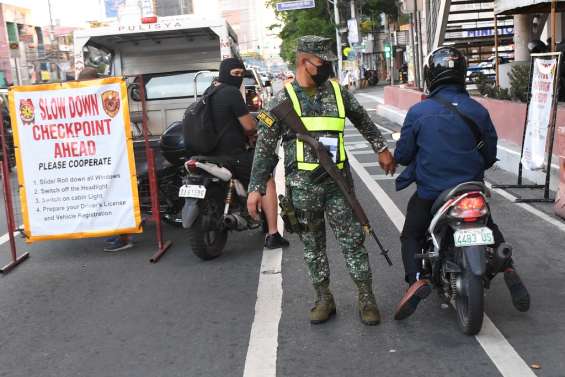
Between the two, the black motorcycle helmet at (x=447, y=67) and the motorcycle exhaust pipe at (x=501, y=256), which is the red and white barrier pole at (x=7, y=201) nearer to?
the black motorcycle helmet at (x=447, y=67)

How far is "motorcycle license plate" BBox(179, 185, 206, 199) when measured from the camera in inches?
248

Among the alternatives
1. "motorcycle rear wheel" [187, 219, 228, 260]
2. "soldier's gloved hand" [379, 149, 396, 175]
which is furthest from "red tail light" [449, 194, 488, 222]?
"motorcycle rear wheel" [187, 219, 228, 260]

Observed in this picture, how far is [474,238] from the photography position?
4141 mm

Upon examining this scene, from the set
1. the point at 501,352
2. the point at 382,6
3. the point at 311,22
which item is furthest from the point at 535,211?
the point at 311,22

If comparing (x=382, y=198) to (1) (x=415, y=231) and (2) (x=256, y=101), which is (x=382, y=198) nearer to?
(1) (x=415, y=231)

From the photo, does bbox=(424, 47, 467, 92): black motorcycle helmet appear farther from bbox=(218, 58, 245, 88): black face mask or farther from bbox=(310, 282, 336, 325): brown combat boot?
bbox=(218, 58, 245, 88): black face mask

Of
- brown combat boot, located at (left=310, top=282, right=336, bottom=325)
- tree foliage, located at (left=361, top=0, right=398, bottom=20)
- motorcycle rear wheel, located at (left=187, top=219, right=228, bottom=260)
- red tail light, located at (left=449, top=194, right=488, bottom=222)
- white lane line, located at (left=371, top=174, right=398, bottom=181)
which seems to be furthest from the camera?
tree foliage, located at (left=361, top=0, right=398, bottom=20)

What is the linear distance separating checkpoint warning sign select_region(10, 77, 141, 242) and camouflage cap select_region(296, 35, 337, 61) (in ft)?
8.43

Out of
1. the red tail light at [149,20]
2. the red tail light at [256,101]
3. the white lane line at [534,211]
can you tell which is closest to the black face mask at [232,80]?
the white lane line at [534,211]

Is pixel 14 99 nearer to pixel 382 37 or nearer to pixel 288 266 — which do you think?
pixel 288 266

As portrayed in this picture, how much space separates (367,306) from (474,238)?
35.1 inches

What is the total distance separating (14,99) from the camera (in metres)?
6.55

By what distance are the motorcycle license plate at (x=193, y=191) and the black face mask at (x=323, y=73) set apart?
2119 mm

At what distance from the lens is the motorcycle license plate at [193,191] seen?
6.30 meters
